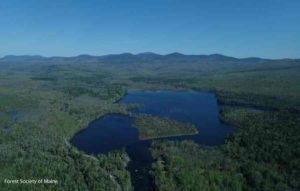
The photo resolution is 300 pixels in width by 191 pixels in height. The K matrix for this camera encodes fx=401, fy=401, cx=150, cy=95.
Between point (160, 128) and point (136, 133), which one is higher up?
point (160, 128)

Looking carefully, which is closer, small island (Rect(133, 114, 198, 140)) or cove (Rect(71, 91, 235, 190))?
cove (Rect(71, 91, 235, 190))

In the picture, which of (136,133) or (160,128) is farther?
(160,128)

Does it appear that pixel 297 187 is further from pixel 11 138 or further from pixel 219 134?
pixel 11 138

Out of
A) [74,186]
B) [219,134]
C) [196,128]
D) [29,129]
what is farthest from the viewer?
[196,128]

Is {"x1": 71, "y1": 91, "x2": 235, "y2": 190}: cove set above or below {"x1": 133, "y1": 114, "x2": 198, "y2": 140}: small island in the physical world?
below

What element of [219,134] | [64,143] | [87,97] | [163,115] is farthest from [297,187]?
[87,97]

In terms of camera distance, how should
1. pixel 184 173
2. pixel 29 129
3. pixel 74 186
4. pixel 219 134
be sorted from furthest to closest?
pixel 219 134 → pixel 29 129 → pixel 184 173 → pixel 74 186
